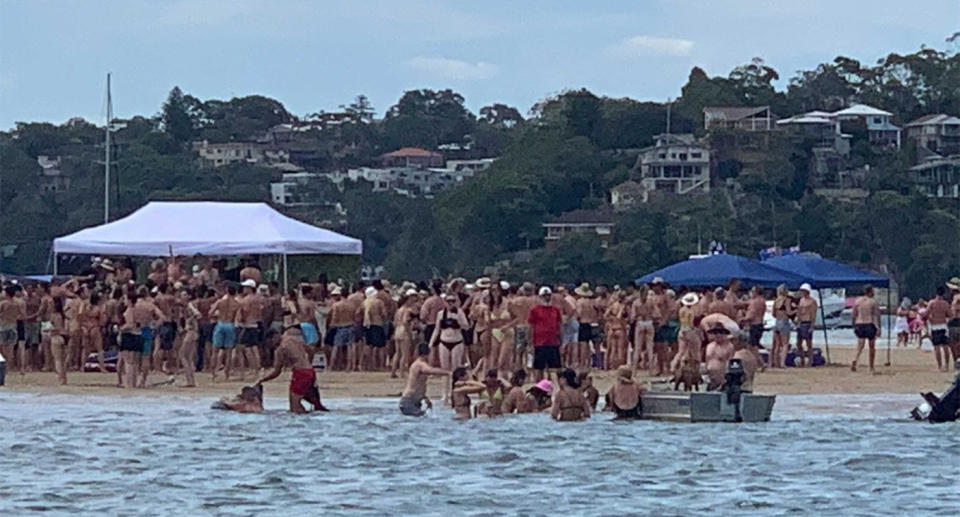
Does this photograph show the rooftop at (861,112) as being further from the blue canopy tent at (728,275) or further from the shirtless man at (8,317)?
the shirtless man at (8,317)

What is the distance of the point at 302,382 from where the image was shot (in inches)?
955

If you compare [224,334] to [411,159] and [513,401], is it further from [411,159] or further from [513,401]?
[411,159]

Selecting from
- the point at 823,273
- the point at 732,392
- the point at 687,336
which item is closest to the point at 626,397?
the point at 732,392

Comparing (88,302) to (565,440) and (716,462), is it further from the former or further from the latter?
(716,462)

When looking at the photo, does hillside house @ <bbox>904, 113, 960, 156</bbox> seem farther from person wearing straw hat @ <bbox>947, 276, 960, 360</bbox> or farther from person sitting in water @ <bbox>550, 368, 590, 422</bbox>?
person sitting in water @ <bbox>550, 368, 590, 422</bbox>

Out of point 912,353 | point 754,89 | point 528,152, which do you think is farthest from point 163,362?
point 754,89

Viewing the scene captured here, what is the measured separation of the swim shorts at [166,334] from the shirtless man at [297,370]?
12.0 ft

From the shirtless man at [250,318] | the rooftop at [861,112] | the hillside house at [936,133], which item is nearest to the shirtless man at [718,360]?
the shirtless man at [250,318]

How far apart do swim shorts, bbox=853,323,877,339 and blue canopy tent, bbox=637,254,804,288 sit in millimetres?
2059

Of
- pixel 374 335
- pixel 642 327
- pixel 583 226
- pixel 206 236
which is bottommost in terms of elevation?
pixel 374 335

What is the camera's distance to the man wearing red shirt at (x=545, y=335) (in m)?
26.3

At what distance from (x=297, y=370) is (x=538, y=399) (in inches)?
104

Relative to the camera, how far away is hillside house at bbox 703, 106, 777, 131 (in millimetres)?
Answer: 110812

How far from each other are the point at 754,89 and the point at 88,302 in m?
103
